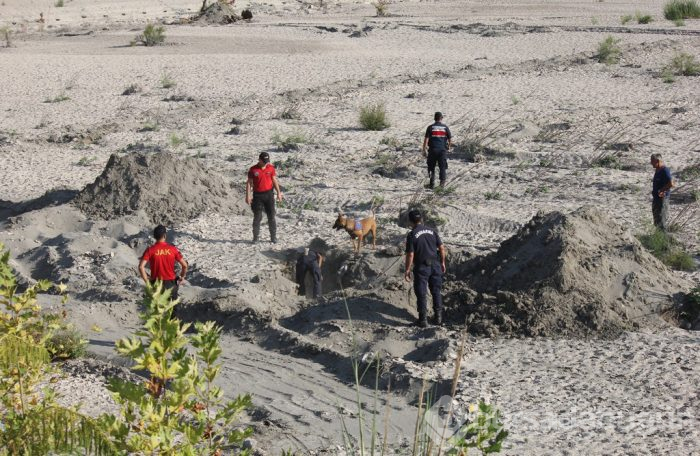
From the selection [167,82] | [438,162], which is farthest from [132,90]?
[438,162]

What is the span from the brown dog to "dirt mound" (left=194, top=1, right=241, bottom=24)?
2882 cm

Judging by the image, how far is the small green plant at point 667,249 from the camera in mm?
12617

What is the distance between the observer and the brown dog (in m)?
13.1

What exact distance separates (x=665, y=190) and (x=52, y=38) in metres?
28.6

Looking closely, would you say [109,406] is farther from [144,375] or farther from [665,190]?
[665,190]

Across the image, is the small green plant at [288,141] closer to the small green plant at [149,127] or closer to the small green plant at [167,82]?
the small green plant at [149,127]

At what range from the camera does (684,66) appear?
27.0 m

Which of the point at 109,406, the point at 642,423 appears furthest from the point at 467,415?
the point at 109,406

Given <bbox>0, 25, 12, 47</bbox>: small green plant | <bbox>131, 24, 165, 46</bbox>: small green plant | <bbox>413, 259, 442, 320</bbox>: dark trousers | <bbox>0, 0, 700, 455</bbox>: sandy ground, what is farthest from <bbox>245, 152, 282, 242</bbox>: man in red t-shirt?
<bbox>0, 25, 12, 47</bbox>: small green plant

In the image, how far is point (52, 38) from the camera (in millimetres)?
36906

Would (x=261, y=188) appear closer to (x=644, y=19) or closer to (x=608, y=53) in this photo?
(x=608, y=53)

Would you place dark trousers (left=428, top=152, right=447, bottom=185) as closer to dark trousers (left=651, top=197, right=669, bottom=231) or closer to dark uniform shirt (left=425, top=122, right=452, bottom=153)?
dark uniform shirt (left=425, top=122, right=452, bottom=153)

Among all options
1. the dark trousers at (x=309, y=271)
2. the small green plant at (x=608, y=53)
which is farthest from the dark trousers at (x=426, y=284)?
the small green plant at (x=608, y=53)

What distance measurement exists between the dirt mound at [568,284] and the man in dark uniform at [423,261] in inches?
21.3
